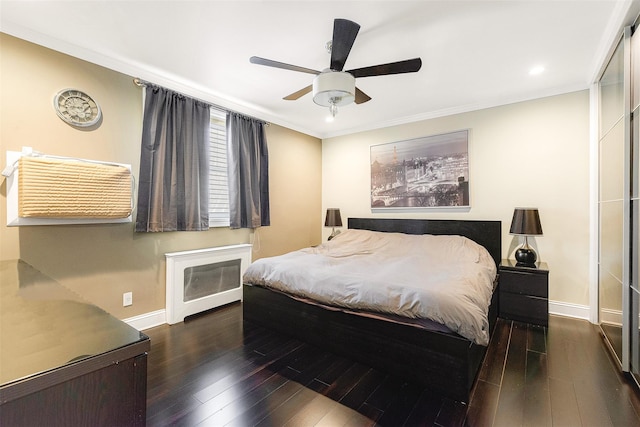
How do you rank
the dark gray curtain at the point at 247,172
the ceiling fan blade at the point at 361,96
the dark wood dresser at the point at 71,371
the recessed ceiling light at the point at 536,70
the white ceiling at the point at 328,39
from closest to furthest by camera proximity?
the dark wood dresser at the point at 71,371
the white ceiling at the point at 328,39
the ceiling fan blade at the point at 361,96
the recessed ceiling light at the point at 536,70
the dark gray curtain at the point at 247,172

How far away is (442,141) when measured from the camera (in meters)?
3.89

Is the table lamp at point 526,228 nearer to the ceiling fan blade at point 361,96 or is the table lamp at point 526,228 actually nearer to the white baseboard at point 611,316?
the white baseboard at point 611,316

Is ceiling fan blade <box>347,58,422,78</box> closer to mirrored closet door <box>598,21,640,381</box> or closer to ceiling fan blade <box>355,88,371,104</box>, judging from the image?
ceiling fan blade <box>355,88,371,104</box>

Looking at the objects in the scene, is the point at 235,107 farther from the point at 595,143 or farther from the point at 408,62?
the point at 595,143

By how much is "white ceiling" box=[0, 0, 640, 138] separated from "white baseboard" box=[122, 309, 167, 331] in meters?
2.41

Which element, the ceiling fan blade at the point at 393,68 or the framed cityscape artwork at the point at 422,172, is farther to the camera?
the framed cityscape artwork at the point at 422,172

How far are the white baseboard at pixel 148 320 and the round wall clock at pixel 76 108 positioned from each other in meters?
1.88

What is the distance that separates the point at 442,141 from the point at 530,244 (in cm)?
168

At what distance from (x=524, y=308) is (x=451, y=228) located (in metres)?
1.19

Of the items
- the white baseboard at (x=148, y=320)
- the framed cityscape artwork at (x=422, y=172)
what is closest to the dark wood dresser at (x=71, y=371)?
the white baseboard at (x=148, y=320)

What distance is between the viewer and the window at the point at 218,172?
352 cm

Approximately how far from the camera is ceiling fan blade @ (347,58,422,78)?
2.04 meters

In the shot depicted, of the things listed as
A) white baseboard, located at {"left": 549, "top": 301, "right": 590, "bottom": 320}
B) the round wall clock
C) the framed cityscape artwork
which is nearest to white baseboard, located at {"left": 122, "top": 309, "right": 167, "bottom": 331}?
the round wall clock

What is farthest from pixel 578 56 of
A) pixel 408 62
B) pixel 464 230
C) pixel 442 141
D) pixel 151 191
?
pixel 151 191
